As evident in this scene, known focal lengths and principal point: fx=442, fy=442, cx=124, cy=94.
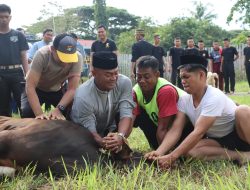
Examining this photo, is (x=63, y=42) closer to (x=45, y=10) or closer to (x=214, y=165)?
(x=214, y=165)

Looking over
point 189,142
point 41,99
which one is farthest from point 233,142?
point 41,99

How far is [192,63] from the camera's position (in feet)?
12.6

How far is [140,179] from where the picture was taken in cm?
312

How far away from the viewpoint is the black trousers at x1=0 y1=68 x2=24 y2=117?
575 cm

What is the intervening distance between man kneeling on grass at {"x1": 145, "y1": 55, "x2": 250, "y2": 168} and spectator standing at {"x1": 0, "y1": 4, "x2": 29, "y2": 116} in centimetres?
262

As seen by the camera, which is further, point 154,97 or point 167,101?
point 154,97

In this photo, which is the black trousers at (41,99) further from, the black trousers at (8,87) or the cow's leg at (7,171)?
the cow's leg at (7,171)

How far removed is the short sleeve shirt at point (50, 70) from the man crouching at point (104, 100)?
0.72 metres

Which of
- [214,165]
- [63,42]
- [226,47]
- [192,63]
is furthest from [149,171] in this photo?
[226,47]

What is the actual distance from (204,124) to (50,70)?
193cm

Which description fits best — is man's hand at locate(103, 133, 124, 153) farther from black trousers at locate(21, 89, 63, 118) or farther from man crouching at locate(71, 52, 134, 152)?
black trousers at locate(21, 89, 63, 118)

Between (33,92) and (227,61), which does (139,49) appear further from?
(33,92)

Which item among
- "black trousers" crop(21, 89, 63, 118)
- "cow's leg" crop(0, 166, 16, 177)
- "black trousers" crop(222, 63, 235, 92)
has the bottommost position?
"black trousers" crop(222, 63, 235, 92)

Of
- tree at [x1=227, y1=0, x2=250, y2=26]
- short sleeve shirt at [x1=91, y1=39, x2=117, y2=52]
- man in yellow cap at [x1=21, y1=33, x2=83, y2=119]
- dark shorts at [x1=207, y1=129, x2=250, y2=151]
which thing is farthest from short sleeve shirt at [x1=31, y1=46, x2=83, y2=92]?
tree at [x1=227, y1=0, x2=250, y2=26]
